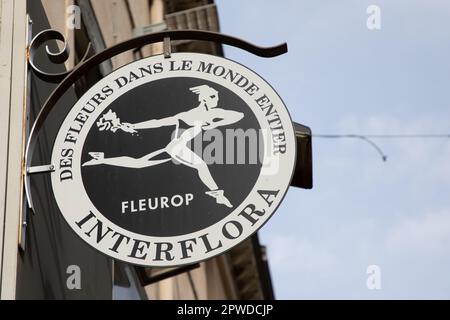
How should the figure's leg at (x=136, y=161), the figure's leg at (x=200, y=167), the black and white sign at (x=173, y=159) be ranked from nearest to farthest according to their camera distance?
1. the black and white sign at (x=173, y=159)
2. the figure's leg at (x=200, y=167)
3. the figure's leg at (x=136, y=161)

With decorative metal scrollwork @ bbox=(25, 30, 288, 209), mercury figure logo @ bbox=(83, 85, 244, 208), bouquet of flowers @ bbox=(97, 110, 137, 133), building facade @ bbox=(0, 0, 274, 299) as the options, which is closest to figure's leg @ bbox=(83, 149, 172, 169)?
mercury figure logo @ bbox=(83, 85, 244, 208)

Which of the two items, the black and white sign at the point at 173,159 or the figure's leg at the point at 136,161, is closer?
the black and white sign at the point at 173,159

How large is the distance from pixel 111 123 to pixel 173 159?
44cm

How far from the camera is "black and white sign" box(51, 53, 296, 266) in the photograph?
743cm

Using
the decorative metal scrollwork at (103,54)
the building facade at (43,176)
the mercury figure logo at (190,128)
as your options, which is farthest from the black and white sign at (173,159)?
the building facade at (43,176)

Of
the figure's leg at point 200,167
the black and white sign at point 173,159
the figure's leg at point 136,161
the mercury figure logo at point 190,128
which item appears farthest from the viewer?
the figure's leg at point 136,161

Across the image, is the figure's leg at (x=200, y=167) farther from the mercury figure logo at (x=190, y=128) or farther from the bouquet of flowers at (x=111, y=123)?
the bouquet of flowers at (x=111, y=123)

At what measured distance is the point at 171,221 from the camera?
295 inches

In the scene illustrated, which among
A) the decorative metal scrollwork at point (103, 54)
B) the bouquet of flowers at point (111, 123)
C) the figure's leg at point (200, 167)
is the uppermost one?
the decorative metal scrollwork at point (103, 54)

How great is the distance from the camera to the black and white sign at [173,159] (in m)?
7.43

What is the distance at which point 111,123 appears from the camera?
7.94 meters

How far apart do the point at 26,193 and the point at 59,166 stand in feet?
0.85
